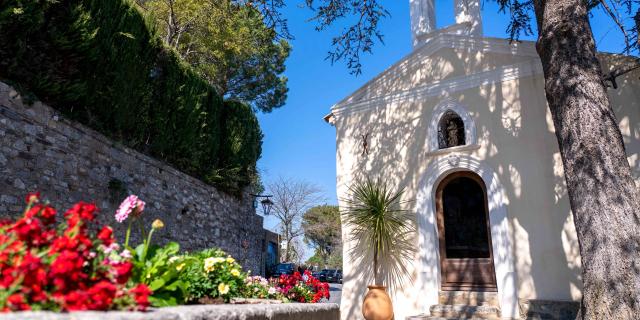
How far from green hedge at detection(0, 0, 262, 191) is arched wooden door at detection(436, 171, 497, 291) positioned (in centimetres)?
572

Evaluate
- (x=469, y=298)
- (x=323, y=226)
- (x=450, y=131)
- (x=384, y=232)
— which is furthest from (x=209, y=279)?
(x=323, y=226)

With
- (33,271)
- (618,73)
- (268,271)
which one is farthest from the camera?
(268,271)

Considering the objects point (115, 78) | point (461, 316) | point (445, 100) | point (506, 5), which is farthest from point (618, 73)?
point (115, 78)

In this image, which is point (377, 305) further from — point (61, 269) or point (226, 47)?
point (226, 47)

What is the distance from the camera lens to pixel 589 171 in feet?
12.9

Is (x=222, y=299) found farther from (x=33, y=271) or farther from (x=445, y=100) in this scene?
(x=445, y=100)

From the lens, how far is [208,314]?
1761mm

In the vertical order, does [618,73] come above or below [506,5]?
below

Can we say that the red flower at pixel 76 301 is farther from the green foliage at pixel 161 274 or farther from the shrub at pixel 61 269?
the green foliage at pixel 161 274

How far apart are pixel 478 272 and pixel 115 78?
23.1 feet

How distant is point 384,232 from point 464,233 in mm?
1406

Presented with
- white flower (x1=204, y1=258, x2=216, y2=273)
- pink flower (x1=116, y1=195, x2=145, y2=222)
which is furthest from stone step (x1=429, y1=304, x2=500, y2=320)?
pink flower (x1=116, y1=195, x2=145, y2=222)

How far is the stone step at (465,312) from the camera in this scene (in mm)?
5814

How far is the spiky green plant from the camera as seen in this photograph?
6805mm
